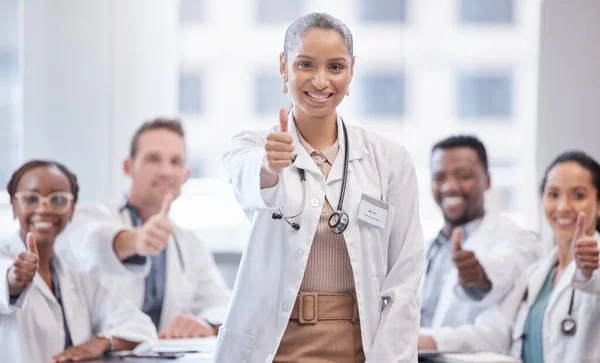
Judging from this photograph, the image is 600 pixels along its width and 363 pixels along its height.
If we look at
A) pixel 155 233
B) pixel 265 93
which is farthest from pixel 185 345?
pixel 265 93

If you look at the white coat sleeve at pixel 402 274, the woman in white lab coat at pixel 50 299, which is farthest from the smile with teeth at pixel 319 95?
the woman in white lab coat at pixel 50 299

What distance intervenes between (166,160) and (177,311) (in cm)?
69

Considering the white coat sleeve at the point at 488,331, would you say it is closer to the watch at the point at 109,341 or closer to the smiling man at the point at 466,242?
the smiling man at the point at 466,242

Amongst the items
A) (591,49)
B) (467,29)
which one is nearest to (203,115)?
(467,29)

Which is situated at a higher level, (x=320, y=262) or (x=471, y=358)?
(x=320, y=262)

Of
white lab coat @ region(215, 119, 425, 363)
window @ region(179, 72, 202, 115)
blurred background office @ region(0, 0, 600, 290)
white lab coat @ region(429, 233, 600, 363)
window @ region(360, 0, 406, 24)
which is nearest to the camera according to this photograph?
white lab coat @ region(215, 119, 425, 363)

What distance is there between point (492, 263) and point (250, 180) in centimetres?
182

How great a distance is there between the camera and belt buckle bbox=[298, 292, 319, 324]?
2.07 m

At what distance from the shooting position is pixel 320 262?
2104mm

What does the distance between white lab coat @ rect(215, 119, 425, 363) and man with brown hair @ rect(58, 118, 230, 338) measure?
54.9 inches

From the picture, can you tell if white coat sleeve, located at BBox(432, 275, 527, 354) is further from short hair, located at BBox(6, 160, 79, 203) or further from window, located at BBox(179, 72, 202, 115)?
window, located at BBox(179, 72, 202, 115)

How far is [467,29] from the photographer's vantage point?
75.7ft

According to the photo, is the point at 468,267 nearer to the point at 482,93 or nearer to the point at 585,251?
the point at 585,251

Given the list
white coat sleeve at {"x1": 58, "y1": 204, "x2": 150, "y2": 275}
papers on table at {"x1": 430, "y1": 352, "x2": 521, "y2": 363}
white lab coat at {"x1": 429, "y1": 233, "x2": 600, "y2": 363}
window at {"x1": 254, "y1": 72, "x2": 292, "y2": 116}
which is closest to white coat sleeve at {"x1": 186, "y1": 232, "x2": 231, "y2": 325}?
white coat sleeve at {"x1": 58, "y1": 204, "x2": 150, "y2": 275}
